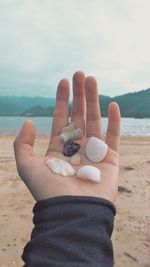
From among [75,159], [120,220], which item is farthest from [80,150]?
[120,220]

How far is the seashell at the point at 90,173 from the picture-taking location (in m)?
1.99

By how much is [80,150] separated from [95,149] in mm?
263

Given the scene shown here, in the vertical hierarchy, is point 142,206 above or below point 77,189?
below

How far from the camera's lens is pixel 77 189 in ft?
6.41

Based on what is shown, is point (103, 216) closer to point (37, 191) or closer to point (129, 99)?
point (37, 191)

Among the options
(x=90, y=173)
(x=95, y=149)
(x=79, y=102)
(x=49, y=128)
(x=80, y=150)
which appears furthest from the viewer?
(x=49, y=128)

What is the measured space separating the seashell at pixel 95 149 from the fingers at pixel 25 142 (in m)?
0.35

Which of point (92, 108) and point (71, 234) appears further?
point (92, 108)

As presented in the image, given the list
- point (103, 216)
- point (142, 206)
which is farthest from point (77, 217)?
point (142, 206)

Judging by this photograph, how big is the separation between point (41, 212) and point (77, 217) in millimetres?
180

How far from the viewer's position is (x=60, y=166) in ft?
6.85

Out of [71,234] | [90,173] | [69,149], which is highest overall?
[69,149]

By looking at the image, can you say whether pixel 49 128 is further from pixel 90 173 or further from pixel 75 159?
pixel 90 173

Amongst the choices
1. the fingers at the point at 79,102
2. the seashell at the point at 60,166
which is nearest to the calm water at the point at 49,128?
the fingers at the point at 79,102
